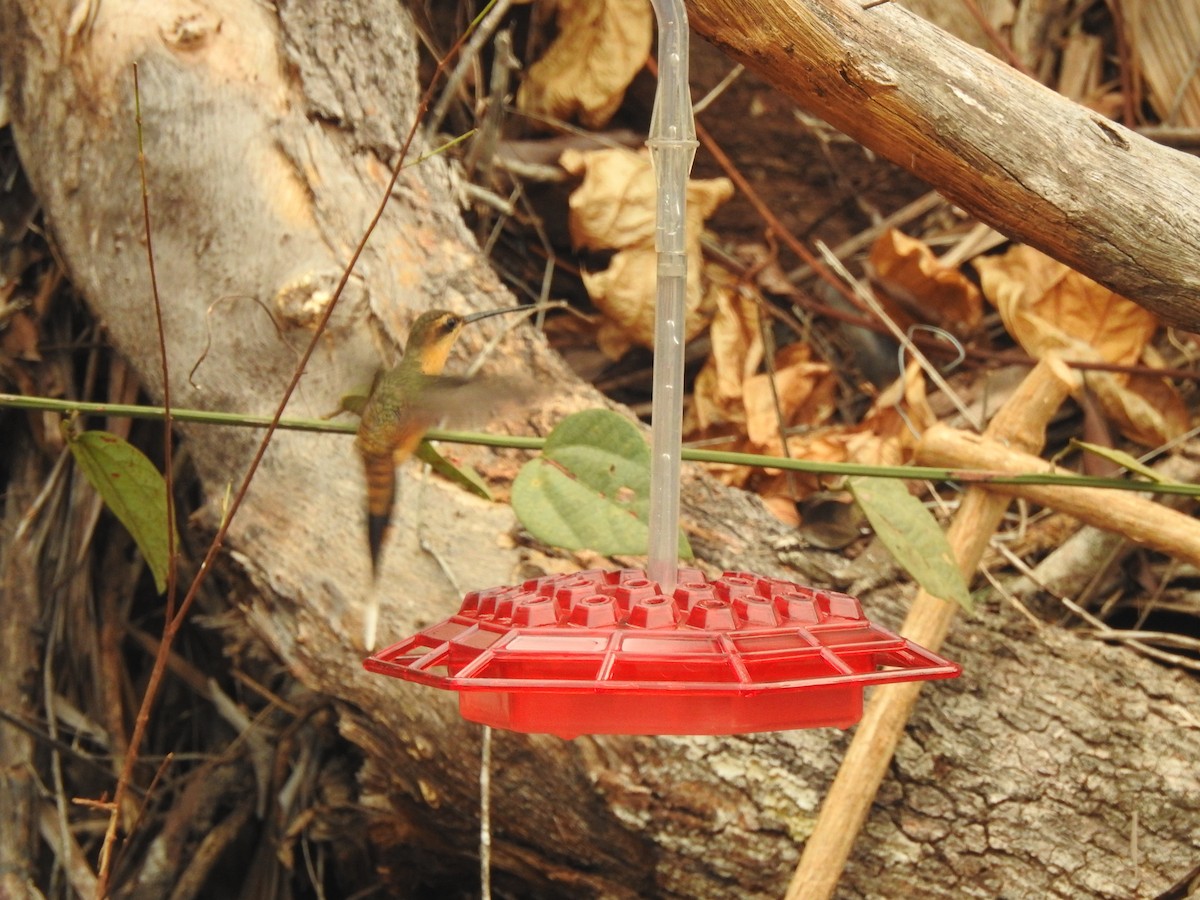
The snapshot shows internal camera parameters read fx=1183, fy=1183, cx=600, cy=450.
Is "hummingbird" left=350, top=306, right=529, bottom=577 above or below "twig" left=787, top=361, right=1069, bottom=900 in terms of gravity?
above

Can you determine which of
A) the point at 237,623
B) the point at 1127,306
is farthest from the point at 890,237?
the point at 237,623

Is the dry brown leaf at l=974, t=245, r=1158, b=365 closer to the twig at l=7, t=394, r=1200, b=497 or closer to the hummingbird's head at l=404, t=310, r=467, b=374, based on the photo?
the twig at l=7, t=394, r=1200, b=497

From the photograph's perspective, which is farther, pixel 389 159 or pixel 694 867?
pixel 389 159

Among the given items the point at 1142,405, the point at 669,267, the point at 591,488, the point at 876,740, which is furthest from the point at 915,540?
the point at 1142,405

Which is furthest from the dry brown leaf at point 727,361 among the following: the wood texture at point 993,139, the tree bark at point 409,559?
the wood texture at point 993,139

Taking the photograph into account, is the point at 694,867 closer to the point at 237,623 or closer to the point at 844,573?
the point at 844,573

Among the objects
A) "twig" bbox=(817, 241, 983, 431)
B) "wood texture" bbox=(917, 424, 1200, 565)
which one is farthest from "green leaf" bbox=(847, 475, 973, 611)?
"twig" bbox=(817, 241, 983, 431)

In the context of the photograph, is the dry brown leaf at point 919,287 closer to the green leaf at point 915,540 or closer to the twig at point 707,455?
the twig at point 707,455
